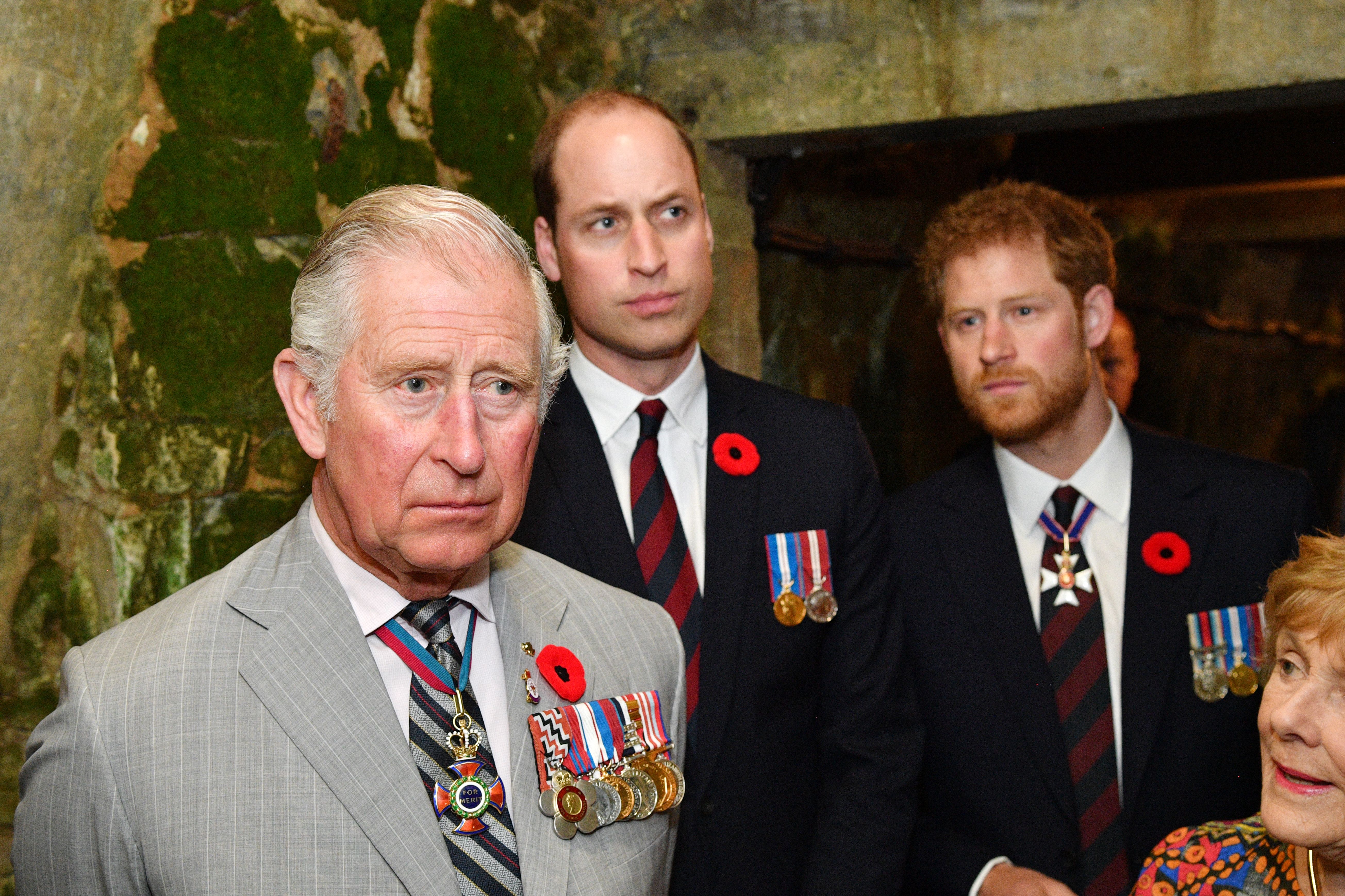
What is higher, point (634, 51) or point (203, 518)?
point (634, 51)

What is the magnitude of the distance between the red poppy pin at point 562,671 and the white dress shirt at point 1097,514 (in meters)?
1.03

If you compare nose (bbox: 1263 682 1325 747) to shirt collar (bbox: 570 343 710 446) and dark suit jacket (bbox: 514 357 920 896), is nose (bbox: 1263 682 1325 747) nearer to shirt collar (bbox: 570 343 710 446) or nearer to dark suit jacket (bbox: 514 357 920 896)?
dark suit jacket (bbox: 514 357 920 896)

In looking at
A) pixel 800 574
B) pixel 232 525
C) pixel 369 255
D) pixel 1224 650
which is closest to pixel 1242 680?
pixel 1224 650

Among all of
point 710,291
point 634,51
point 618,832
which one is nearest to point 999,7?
point 634,51

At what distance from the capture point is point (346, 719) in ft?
4.22

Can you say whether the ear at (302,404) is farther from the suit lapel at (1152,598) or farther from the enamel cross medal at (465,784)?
the suit lapel at (1152,598)

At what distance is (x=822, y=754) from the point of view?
1997 mm

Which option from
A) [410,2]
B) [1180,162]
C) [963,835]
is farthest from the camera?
[1180,162]

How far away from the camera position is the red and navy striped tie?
191 cm

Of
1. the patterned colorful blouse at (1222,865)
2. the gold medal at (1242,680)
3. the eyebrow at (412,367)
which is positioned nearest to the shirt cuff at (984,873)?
the patterned colorful blouse at (1222,865)

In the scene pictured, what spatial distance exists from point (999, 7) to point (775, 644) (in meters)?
1.78

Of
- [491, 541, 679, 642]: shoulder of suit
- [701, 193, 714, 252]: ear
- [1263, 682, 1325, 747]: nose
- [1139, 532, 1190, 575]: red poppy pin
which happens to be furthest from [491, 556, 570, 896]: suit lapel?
[1139, 532, 1190, 575]: red poppy pin

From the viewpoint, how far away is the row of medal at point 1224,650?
6.78ft

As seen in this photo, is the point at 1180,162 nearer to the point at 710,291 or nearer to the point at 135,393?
the point at 710,291
